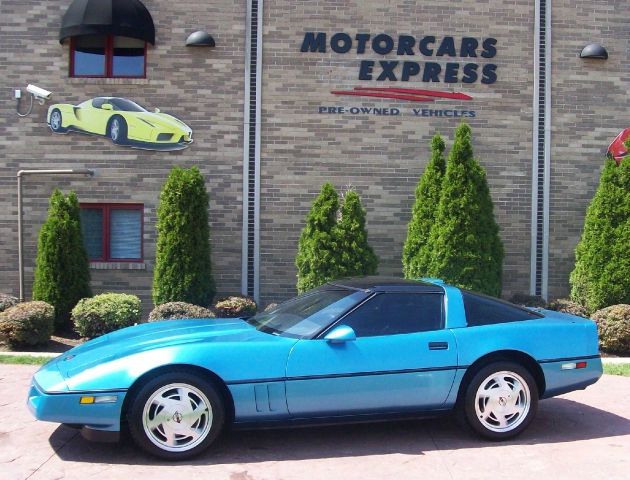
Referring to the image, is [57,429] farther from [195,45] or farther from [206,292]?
[195,45]

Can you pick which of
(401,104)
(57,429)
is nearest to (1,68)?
(401,104)

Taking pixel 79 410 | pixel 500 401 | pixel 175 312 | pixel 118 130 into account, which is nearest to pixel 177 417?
pixel 79 410

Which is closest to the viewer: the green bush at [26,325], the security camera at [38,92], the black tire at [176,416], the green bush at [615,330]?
the black tire at [176,416]

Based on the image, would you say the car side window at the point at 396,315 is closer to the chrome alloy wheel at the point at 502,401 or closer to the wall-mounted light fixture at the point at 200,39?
the chrome alloy wheel at the point at 502,401

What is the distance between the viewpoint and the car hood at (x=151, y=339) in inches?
196

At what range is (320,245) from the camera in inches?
411

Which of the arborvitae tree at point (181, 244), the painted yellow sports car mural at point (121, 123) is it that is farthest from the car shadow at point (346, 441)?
the painted yellow sports car mural at point (121, 123)

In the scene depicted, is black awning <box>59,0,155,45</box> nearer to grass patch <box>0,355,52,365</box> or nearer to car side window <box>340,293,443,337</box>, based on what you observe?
grass patch <box>0,355,52,365</box>

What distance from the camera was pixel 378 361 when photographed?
5.10 meters

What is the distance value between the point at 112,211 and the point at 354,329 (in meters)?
7.53

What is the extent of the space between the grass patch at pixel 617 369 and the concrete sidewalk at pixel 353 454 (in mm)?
2246

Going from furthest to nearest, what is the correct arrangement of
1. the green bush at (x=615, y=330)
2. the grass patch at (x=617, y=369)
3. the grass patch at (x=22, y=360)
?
1. the green bush at (x=615, y=330)
2. the grass patch at (x=22, y=360)
3. the grass patch at (x=617, y=369)

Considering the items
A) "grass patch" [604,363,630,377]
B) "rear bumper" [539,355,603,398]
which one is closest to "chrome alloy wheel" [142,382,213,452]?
"rear bumper" [539,355,603,398]

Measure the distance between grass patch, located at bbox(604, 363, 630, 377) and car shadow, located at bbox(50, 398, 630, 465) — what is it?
217 centimetres
